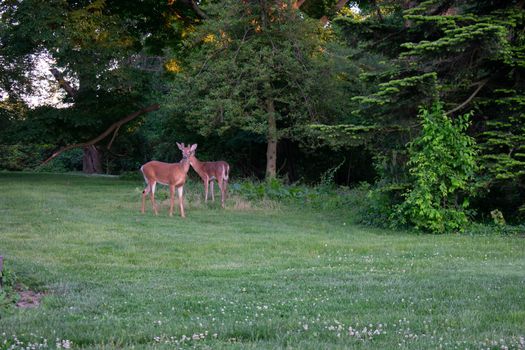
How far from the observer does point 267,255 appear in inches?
444

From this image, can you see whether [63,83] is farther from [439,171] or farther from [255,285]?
[255,285]

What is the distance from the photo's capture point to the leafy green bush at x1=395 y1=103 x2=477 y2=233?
14.4 meters

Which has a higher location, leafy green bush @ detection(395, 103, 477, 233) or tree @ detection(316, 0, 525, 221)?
tree @ detection(316, 0, 525, 221)

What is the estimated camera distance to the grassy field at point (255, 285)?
6.05m

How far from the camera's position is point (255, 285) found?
850cm

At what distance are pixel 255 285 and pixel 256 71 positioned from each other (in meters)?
16.0

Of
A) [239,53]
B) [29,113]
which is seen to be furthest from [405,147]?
[29,113]

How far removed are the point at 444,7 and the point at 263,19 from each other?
998 centimetres

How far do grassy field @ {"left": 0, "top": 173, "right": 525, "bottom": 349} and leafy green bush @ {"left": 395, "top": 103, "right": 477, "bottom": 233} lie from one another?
0.56 m

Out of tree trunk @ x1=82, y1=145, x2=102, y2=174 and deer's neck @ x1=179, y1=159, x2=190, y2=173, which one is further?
tree trunk @ x1=82, y1=145, x2=102, y2=174

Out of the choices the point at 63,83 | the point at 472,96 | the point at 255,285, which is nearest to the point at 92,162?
the point at 63,83

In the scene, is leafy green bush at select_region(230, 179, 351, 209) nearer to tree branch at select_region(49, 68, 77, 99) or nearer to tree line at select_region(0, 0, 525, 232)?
tree line at select_region(0, 0, 525, 232)

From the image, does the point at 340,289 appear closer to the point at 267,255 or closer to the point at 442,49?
the point at 267,255

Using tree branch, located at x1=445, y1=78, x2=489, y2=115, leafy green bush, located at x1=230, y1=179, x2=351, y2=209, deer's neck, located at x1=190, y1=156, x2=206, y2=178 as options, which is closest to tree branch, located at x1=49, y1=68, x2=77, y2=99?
deer's neck, located at x1=190, y1=156, x2=206, y2=178
